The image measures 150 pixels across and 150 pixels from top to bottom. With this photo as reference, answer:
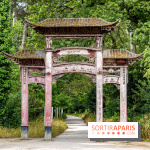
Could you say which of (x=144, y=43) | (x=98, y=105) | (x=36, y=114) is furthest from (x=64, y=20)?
(x=36, y=114)

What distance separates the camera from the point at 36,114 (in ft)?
104

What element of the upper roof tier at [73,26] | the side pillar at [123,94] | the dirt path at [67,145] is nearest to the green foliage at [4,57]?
the upper roof tier at [73,26]

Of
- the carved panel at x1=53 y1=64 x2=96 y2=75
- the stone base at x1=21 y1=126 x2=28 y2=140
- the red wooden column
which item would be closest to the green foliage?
the stone base at x1=21 y1=126 x2=28 y2=140

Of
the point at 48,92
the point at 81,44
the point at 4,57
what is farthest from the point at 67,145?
Answer: the point at 81,44

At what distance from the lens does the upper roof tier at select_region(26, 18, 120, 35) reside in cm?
1997

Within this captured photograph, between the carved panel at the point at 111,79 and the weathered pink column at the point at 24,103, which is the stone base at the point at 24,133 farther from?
the carved panel at the point at 111,79

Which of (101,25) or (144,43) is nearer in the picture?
(101,25)

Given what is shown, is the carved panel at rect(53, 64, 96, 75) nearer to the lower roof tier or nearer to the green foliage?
the lower roof tier

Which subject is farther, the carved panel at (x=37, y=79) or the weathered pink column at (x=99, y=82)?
the carved panel at (x=37, y=79)

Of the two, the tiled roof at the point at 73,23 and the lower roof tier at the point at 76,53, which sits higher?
the tiled roof at the point at 73,23

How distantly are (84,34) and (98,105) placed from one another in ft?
14.4

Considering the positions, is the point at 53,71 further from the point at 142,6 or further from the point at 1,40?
the point at 142,6

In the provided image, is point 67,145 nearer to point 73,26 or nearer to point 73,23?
point 73,26

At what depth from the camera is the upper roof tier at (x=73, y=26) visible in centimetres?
1997
